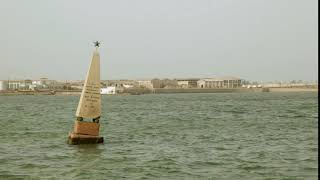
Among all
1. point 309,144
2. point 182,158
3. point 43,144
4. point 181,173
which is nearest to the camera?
point 181,173

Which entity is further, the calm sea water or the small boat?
the small boat

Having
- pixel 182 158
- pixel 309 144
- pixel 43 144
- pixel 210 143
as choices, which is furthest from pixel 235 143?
pixel 43 144

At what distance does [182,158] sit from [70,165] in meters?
3.99

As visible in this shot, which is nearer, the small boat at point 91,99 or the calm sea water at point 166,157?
the calm sea water at point 166,157

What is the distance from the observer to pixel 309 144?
25281 millimetres

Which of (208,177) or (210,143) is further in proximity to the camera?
(210,143)

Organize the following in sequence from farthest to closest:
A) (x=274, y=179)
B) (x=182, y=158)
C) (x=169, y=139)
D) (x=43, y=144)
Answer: (x=169, y=139) → (x=43, y=144) → (x=182, y=158) → (x=274, y=179)

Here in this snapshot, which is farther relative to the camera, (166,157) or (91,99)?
(91,99)

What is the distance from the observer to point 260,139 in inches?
1114

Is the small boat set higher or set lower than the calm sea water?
higher

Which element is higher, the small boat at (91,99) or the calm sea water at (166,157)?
the small boat at (91,99)

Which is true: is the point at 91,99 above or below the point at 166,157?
above

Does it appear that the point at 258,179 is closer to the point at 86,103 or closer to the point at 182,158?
the point at 182,158

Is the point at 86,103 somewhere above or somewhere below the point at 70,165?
above
